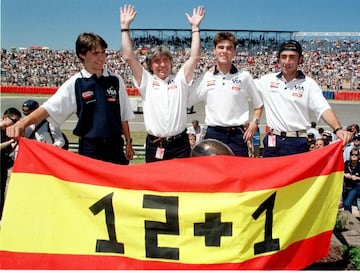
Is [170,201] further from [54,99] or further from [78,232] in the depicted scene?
[54,99]

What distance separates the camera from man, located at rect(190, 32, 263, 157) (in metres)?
4.97

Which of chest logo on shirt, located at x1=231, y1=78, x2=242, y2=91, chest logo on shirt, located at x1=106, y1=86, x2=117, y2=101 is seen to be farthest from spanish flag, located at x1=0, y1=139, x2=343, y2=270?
chest logo on shirt, located at x1=231, y1=78, x2=242, y2=91

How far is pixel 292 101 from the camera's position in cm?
498

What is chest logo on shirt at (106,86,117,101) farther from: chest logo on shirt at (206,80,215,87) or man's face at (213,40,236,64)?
man's face at (213,40,236,64)

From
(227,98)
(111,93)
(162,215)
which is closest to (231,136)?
(227,98)

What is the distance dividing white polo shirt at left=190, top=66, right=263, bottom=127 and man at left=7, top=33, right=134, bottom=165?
0.96 meters

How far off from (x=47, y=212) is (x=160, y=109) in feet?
5.27

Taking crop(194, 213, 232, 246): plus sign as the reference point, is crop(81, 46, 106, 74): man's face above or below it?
above

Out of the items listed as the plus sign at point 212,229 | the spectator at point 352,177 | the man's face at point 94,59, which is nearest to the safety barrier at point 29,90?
the spectator at point 352,177

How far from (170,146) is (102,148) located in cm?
74

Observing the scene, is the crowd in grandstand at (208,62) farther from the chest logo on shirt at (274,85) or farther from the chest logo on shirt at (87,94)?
the chest logo on shirt at (87,94)

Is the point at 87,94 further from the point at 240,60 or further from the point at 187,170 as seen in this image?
the point at 240,60

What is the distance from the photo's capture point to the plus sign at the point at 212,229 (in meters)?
3.54

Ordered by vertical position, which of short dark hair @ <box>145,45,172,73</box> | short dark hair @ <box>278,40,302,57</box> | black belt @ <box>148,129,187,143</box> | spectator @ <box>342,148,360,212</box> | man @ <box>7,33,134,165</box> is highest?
short dark hair @ <box>278,40,302,57</box>
